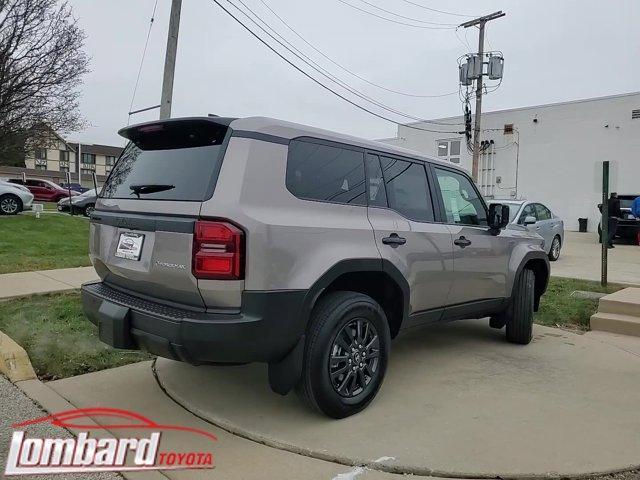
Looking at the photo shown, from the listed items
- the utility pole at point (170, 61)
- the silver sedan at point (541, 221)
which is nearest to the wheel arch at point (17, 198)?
the utility pole at point (170, 61)

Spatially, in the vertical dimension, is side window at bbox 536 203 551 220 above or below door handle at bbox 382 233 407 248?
above

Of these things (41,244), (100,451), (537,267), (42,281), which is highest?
(537,267)

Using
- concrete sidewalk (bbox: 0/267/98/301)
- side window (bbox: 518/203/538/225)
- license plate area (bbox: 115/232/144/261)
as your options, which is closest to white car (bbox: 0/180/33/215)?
concrete sidewalk (bbox: 0/267/98/301)

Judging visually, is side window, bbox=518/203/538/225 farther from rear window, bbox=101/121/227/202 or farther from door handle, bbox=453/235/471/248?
rear window, bbox=101/121/227/202

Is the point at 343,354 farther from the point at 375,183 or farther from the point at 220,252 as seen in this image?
the point at 375,183

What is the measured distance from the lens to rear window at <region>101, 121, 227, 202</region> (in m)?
3.03

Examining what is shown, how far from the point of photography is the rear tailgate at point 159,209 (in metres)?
→ 2.92

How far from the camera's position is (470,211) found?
4773mm

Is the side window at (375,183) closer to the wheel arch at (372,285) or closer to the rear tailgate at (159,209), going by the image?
the wheel arch at (372,285)

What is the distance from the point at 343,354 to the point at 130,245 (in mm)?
1547

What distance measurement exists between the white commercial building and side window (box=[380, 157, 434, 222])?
17859mm

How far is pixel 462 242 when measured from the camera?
14.5ft

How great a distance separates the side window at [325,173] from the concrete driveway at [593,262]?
745 cm

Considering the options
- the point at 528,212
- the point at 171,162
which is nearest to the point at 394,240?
the point at 171,162
